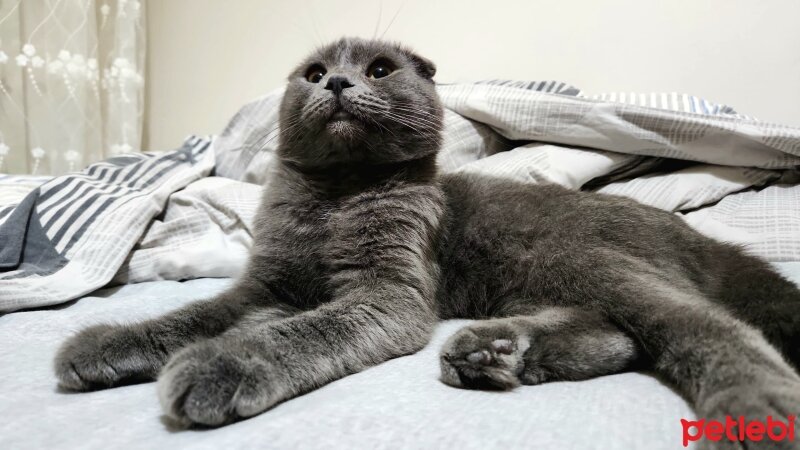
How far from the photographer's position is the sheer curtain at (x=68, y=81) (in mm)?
2541

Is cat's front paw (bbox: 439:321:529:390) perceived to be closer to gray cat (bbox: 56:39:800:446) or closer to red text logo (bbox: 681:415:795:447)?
gray cat (bbox: 56:39:800:446)

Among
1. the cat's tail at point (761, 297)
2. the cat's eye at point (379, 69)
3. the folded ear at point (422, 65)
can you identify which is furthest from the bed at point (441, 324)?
the cat's eye at point (379, 69)

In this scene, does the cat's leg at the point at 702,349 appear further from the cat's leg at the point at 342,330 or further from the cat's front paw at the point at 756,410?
the cat's leg at the point at 342,330

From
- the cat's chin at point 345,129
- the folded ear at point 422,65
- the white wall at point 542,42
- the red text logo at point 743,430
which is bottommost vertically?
the red text logo at point 743,430

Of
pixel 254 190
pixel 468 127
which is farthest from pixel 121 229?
pixel 468 127

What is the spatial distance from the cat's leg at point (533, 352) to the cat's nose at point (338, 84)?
510 mm

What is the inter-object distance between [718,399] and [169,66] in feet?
10.8

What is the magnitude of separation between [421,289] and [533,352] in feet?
0.81

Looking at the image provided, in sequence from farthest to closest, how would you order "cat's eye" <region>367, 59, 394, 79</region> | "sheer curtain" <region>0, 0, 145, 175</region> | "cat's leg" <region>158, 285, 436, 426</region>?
"sheer curtain" <region>0, 0, 145, 175</region> < "cat's eye" <region>367, 59, 394, 79</region> < "cat's leg" <region>158, 285, 436, 426</region>

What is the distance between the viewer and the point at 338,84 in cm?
98

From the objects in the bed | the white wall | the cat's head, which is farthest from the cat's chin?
the white wall

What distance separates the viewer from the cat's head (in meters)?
0.98

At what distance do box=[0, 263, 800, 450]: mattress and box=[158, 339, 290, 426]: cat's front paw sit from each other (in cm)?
1

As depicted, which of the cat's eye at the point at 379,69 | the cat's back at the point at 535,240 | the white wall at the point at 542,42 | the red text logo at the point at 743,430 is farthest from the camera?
the white wall at the point at 542,42
